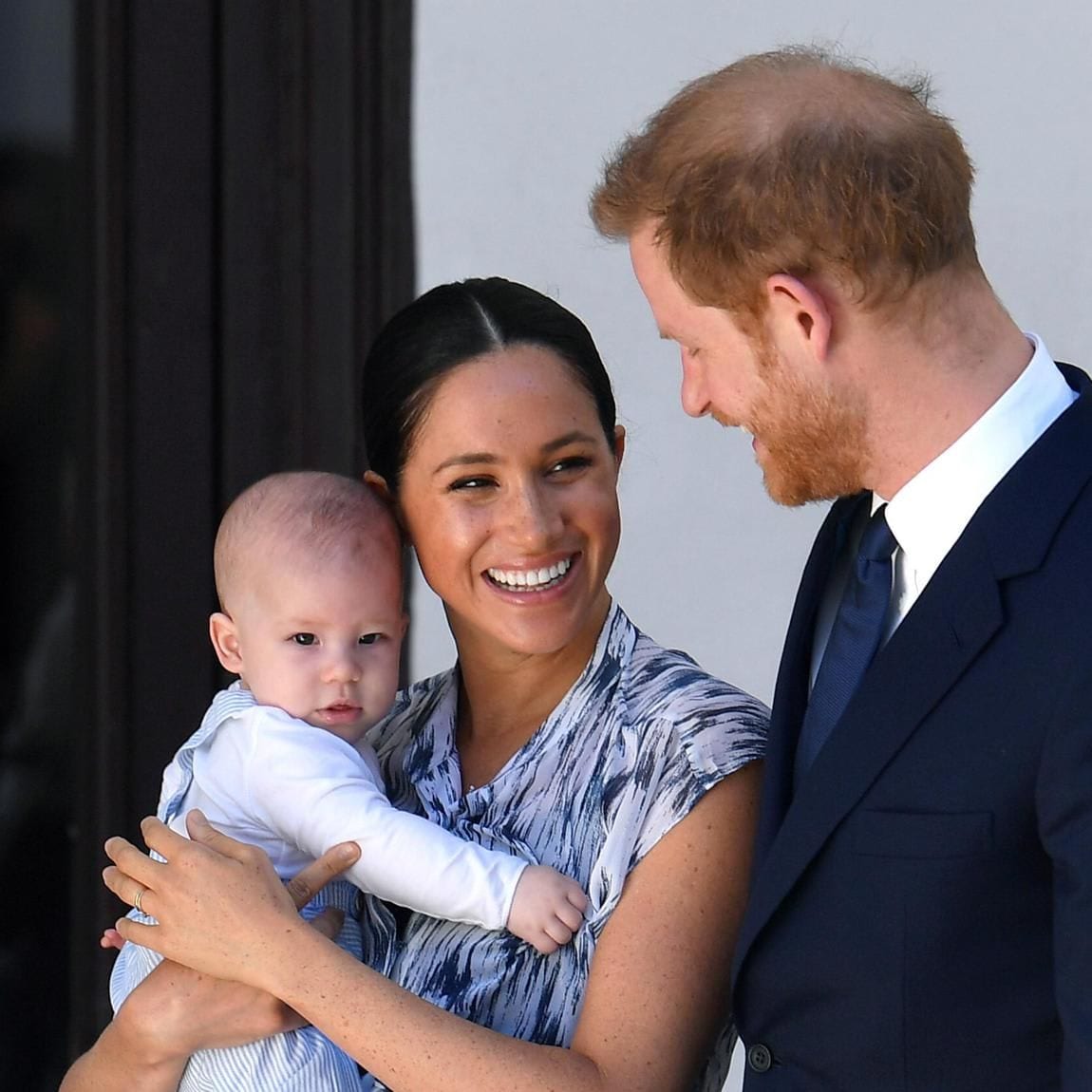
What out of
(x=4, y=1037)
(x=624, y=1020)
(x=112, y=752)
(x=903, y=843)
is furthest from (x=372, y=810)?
(x=4, y=1037)

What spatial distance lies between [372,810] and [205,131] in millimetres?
1960

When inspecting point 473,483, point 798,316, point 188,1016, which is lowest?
point 188,1016

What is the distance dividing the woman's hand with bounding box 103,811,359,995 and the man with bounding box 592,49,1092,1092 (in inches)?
21.1

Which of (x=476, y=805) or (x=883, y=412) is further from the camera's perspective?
(x=476, y=805)

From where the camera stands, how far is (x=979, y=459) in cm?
181

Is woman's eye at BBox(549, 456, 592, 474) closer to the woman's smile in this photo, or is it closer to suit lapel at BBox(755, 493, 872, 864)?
the woman's smile

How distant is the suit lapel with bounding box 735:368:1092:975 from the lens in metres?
1.73

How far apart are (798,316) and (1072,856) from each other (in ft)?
2.04

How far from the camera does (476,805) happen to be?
231cm

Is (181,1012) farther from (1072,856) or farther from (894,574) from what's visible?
(1072,856)

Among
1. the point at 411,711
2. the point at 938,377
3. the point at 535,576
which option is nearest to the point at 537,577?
the point at 535,576

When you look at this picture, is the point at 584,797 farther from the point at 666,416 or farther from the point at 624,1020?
the point at 666,416

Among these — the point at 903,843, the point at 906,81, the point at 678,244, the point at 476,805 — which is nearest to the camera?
the point at 903,843

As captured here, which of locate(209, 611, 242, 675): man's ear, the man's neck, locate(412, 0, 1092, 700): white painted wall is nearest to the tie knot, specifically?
the man's neck
